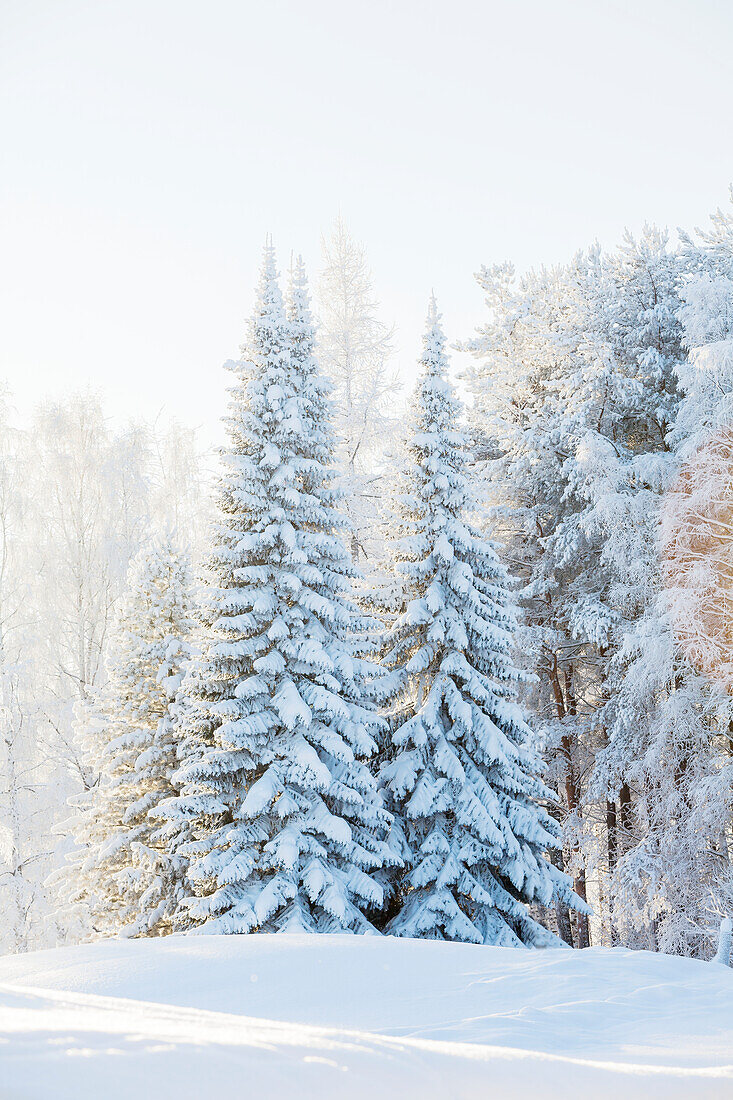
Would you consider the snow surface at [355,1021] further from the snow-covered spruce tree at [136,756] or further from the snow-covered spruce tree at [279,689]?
the snow-covered spruce tree at [136,756]

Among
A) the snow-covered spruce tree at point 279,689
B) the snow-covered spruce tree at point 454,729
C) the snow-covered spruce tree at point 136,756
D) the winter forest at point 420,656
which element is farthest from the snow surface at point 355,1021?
the snow-covered spruce tree at point 136,756

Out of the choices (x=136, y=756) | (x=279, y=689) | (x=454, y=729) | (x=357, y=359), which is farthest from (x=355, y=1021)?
(x=357, y=359)

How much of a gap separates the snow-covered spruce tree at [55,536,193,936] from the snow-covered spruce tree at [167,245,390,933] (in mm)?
1700

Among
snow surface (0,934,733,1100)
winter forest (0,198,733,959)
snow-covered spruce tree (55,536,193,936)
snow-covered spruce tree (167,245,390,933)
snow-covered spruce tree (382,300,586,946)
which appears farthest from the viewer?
snow-covered spruce tree (55,536,193,936)

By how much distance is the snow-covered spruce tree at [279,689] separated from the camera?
10.4 m

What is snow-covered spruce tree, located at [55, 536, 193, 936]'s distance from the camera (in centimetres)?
1259

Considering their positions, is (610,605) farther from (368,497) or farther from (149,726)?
(149,726)

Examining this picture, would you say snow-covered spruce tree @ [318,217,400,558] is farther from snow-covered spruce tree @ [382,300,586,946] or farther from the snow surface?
the snow surface

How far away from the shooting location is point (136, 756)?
1340 centimetres

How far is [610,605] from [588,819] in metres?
4.77

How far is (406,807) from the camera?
1191cm

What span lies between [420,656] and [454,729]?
1.21 metres

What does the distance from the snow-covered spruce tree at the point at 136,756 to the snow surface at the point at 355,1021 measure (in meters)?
7.26

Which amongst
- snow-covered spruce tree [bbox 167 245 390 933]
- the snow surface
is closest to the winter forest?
snow-covered spruce tree [bbox 167 245 390 933]
